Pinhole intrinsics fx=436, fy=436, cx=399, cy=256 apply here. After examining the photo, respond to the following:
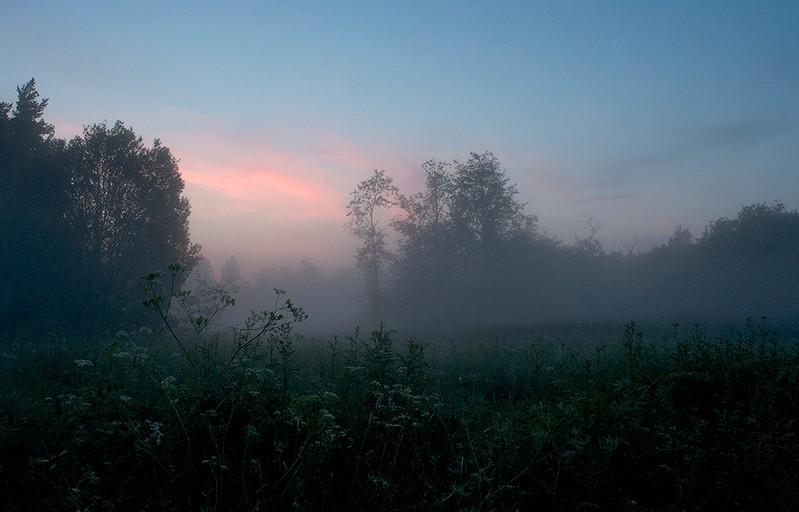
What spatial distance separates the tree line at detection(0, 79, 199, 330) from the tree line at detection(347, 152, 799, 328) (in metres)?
18.3

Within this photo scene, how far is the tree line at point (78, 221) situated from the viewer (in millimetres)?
22000

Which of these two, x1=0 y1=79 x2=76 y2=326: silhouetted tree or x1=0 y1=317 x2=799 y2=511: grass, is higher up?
x1=0 y1=79 x2=76 y2=326: silhouetted tree

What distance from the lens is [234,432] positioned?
4152 mm

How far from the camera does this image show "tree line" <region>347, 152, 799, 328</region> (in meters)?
38.6

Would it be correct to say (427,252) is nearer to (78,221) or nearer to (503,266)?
(503,266)

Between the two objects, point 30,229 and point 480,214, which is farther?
point 480,214

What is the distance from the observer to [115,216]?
938 inches

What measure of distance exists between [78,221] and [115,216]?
1723mm

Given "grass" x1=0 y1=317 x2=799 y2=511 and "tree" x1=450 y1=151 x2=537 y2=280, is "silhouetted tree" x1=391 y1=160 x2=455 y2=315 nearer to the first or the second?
"tree" x1=450 y1=151 x2=537 y2=280

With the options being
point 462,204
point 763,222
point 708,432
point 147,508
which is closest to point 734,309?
point 763,222

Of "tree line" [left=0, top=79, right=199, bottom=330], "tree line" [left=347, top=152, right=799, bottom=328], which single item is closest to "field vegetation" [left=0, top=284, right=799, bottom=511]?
"tree line" [left=0, top=79, right=199, bottom=330]

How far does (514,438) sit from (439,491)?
796 millimetres

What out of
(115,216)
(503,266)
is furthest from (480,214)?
(115,216)

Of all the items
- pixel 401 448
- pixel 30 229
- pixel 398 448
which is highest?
pixel 30 229
